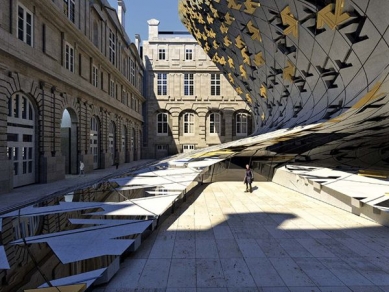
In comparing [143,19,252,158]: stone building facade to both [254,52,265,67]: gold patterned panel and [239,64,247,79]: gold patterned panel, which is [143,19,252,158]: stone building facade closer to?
[239,64,247,79]: gold patterned panel

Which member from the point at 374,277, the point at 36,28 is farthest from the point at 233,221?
the point at 36,28

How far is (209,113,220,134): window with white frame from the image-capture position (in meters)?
46.1

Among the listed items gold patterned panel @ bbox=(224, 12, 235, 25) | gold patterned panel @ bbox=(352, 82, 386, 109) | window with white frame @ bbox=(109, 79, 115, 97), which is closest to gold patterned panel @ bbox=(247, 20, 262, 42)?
gold patterned panel @ bbox=(224, 12, 235, 25)

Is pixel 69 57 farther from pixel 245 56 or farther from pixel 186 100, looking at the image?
pixel 186 100

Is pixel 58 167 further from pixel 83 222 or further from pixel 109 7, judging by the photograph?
pixel 109 7

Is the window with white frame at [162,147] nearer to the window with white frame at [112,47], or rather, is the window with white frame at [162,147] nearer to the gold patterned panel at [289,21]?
the window with white frame at [112,47]

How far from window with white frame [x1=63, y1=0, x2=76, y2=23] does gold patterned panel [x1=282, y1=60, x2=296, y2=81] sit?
1863 cm

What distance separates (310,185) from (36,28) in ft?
66.6

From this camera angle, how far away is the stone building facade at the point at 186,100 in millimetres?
45594

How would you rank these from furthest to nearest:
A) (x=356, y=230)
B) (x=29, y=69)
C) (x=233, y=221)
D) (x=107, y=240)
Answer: (x=29, y=69) < (x=233, y=221) < (x=356, y=230) < (x=107, y=240)

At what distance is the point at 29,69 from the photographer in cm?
1625

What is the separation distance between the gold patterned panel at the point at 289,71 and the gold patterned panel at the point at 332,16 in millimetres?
4332

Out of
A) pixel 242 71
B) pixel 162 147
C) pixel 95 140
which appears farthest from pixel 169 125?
pixel 242 71

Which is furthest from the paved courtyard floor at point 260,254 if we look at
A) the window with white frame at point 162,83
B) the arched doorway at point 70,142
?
the window with white frame at point 162,83
